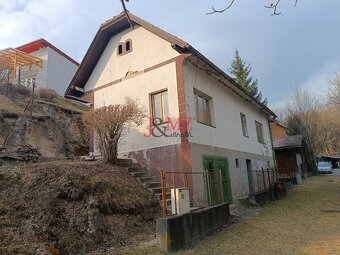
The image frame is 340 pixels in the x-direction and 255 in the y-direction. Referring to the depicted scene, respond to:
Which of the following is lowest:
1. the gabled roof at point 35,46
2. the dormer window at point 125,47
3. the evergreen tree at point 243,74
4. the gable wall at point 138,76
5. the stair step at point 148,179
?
the stair step at point 148,179

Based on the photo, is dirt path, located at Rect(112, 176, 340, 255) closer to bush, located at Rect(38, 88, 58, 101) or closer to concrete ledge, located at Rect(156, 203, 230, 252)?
concrete ledge, located at Rect(156, 203, 230, 252)

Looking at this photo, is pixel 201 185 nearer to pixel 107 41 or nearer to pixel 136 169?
pixel 136 169

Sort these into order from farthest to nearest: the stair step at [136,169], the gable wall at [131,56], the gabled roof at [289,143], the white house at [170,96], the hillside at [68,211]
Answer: the gabled roof at [289,143] < the gable wall at [131,56] < the white house at [170,96] < the stair step at [136,169] < the hillside at [68,211]

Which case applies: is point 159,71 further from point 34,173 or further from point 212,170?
point 34,173

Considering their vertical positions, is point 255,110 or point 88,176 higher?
point 255,110

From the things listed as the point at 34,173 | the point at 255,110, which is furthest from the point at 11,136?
the point at 255,110

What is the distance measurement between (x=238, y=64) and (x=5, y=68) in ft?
101

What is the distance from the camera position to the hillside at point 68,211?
5.58m

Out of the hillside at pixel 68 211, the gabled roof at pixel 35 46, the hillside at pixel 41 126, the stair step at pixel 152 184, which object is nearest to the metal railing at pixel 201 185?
the stair step at pixel 152 184

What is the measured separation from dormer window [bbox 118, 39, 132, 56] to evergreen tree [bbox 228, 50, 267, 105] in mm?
31114

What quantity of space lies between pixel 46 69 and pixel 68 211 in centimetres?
2210

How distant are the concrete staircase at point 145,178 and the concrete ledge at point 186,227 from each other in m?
1.57

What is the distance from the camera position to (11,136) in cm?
1542

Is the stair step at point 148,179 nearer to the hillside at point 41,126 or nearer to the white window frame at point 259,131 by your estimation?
the hillside at point 41,126
